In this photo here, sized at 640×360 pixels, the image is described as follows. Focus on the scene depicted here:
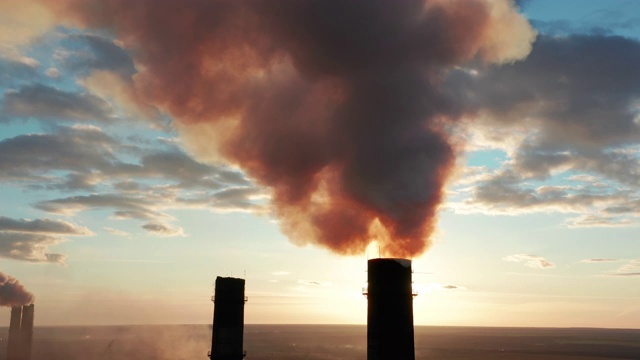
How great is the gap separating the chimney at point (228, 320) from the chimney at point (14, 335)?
55.2 metres

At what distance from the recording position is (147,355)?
372 feet

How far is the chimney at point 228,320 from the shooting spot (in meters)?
44.8

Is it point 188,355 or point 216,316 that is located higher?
point 216,316

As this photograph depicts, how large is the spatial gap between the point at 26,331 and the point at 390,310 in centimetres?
7767

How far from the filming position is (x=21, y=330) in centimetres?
8575

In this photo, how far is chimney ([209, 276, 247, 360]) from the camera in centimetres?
4475

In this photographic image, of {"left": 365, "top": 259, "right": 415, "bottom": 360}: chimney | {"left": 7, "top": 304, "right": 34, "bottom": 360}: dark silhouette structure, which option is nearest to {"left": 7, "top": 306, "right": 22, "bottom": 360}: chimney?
{"left": 7, "top": 304, "right": 34, "bottom": 360}: dark silhouette structure

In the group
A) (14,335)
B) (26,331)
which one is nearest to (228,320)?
(26,331)

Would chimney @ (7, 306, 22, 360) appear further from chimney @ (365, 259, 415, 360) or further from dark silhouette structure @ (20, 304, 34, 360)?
chimney @ (365, 259, 415, 360)

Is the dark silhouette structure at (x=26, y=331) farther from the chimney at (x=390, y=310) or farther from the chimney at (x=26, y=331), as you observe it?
the chimney at (x=390, y=310)

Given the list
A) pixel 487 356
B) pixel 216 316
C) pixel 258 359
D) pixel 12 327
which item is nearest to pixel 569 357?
pixel 487 356

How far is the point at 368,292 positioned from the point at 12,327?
254ft

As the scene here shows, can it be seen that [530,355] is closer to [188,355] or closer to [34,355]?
[188,355]

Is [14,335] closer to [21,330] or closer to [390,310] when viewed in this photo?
[21,330]
